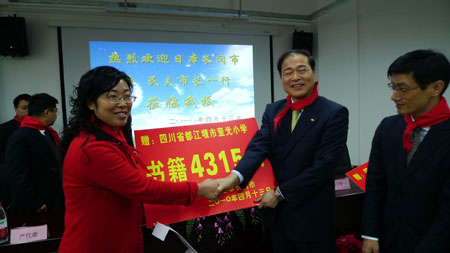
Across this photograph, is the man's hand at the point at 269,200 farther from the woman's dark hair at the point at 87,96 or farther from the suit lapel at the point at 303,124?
the woman's dark hair at the point at 87,96

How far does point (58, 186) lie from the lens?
231 centimetres

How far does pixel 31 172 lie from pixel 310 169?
2.21 m

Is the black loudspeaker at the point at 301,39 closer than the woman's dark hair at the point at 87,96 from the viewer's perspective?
No

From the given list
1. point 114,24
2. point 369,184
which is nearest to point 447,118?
point 369,184

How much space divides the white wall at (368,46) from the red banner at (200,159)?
104 inches

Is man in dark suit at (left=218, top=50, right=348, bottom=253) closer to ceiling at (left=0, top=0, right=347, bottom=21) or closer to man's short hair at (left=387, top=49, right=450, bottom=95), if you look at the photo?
man's short hair at (left=387, top=49, right=450, bottom=95)

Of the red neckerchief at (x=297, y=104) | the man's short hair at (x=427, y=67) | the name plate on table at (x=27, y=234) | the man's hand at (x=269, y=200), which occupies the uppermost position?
the man's short hair at (x=427, y=67)

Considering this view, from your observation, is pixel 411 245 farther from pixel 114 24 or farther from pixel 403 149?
pixel 114 24

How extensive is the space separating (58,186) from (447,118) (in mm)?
2700

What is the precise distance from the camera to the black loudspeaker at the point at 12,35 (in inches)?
120

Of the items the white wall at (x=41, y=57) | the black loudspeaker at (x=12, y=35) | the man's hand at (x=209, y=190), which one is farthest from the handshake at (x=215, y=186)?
the black loudspeaker at (x=12, y=35)

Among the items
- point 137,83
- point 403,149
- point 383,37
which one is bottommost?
point 403,149

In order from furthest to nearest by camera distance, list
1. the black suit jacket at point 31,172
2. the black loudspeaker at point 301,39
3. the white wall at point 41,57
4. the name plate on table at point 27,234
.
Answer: the black loudspeaker at point 301,39 < the white wall at point 41,57 < the black suit jacket at point 31,172 < the name plate on table at point 27,234

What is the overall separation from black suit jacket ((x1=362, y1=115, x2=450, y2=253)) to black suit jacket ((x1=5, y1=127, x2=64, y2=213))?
214 cm
